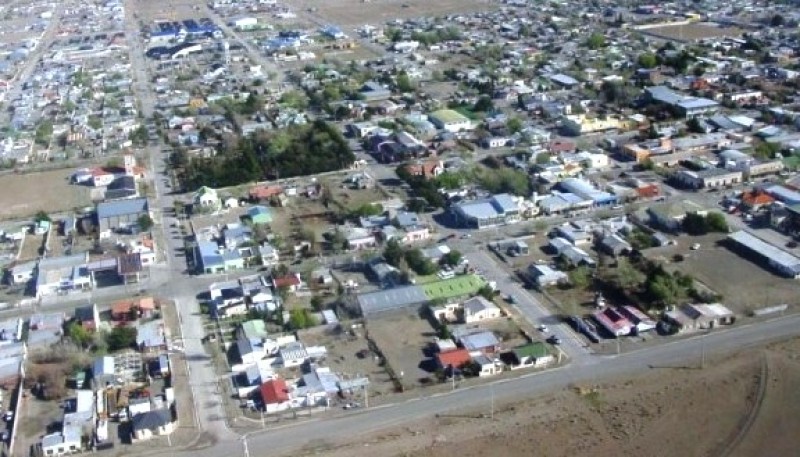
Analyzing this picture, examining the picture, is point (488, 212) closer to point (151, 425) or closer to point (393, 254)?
point (393, 254)

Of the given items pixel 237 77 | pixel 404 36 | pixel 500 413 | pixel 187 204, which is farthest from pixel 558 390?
pixel 404 36

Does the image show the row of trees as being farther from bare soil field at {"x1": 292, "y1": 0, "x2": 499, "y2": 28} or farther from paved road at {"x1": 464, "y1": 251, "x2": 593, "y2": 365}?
bare soil field at {"x1": 292, "y1": 0, "x2": 499, "y2": 28}

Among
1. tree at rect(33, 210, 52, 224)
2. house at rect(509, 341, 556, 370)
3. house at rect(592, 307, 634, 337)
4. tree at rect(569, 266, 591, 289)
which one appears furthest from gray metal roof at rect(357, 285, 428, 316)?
tree at rect(33, 210, 52, 224)

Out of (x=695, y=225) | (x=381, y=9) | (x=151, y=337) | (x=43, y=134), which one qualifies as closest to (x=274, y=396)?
(x=151, y=337)

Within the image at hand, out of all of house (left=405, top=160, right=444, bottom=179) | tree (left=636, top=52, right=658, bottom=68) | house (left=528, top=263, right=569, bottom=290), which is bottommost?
tree (left=636, top=52, right=658, bottom=68)

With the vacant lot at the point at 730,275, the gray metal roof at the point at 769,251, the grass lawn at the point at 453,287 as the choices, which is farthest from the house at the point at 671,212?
the grass lawn at the point at 453,287

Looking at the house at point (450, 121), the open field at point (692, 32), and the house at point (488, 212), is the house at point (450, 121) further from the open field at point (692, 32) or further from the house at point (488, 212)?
the open field at point (692, 32)
